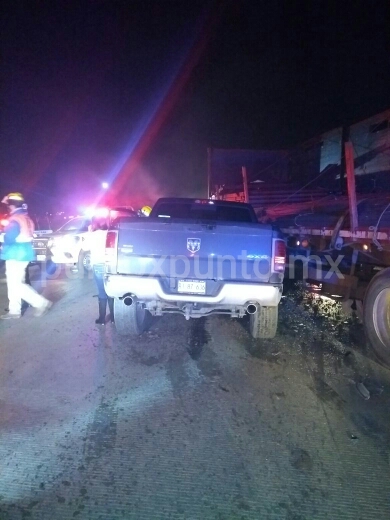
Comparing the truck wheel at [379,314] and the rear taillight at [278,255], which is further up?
the rear taillight at [278,255]

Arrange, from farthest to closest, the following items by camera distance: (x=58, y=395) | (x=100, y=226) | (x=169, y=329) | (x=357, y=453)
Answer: (x=100, y=226) → (x=169, y=329) → (x=58, y=395) → (x=357, y=453)

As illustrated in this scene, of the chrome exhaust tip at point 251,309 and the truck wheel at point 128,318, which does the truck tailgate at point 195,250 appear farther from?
the truck wheel at point 128,318

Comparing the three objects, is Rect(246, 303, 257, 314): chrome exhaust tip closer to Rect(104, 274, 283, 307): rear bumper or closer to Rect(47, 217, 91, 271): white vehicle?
Rect(104, 274, 283, 307): rear bumper

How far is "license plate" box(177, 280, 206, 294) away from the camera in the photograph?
4.40 meters

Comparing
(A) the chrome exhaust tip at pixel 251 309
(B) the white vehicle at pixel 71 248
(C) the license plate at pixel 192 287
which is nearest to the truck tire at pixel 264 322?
(A) the chrome exhaust tip at pixel 251 309

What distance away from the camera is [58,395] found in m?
3.60

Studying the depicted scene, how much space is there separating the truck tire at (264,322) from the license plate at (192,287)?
872 millimetres

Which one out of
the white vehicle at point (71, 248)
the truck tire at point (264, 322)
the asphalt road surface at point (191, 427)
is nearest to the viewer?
the asphalt road surface at point (191, 427)

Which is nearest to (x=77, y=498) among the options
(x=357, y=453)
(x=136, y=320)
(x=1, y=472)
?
(x=1, y=472)

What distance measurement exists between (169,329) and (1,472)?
317 centimetres

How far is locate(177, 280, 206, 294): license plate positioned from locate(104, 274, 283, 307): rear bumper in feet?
0.16

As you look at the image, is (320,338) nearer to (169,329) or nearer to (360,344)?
(360,344)

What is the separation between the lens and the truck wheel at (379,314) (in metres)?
4.37

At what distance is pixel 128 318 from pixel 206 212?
2003mm
